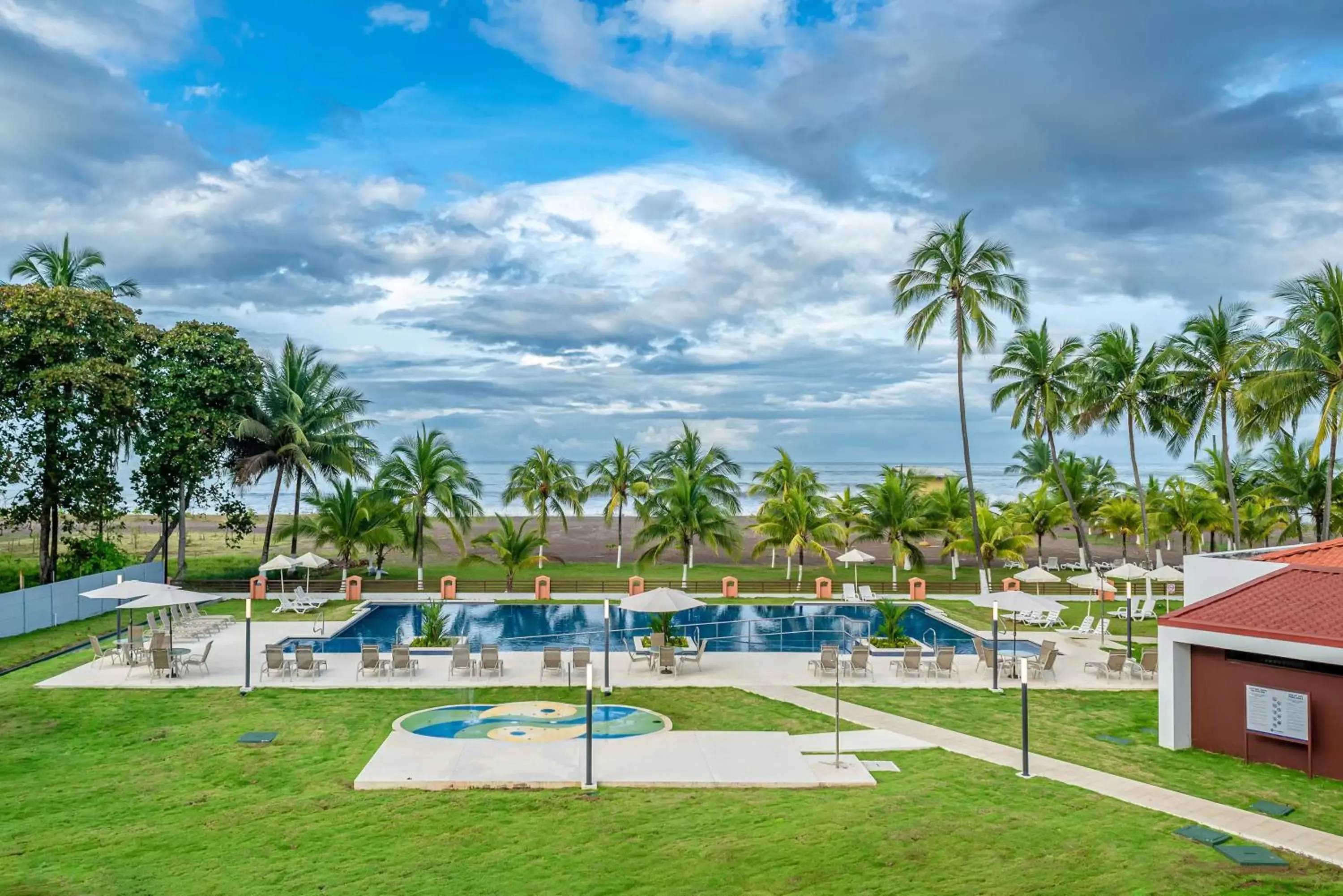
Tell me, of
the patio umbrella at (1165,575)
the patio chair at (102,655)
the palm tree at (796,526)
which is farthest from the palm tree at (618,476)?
the patio chair at (102,655)

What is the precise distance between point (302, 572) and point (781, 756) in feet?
98.7

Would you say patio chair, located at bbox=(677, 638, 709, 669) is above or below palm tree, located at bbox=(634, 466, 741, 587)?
below

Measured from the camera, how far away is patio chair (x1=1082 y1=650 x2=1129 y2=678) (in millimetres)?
21109

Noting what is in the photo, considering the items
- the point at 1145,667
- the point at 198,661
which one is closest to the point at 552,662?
the point at 198,661

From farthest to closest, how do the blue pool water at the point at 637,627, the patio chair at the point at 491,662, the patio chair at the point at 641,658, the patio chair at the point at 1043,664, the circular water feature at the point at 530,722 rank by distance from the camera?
1. the blue pool water at the point at 637,627
2. the patio chair at the point at 641,658
3. the patio chair at the point at 1043,664
4. the patio chair at the point at 491,662
5. the circular water feature at the point at 530,722

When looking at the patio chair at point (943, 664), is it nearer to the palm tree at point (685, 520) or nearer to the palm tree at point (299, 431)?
the palm tree at point (685, 520)

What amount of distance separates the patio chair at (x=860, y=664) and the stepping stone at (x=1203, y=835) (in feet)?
32.3

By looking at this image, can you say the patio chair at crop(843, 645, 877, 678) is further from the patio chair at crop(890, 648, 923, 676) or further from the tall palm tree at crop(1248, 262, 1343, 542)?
the tall palm tree at crop(1248, 262, 1343, 542)

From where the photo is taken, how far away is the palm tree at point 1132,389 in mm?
36531

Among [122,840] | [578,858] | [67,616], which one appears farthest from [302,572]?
[578,858]

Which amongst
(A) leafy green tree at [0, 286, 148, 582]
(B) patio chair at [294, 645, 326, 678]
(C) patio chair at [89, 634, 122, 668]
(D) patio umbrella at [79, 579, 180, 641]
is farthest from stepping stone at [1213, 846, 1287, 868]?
(A) leafy green tree at [0, 286, 148, 582]

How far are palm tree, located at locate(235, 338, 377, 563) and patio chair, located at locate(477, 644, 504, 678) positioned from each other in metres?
19.7

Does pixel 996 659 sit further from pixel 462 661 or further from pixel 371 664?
pixel 371 664

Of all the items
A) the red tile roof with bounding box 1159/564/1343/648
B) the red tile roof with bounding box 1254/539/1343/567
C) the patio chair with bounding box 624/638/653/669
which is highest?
the red tile roof with bounding box 1254/539/1343/567
